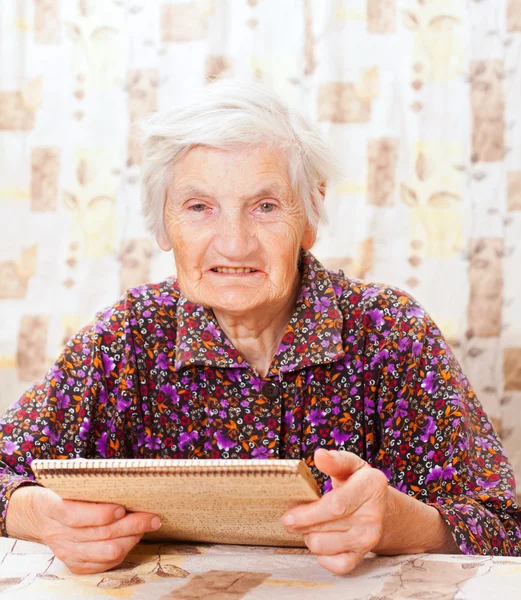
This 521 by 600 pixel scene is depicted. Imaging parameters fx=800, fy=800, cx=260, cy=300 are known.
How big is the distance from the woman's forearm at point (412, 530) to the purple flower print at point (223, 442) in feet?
1.25

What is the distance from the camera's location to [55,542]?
1010mm

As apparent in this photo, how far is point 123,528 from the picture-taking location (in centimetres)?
97

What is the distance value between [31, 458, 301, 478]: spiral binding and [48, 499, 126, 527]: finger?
12cm

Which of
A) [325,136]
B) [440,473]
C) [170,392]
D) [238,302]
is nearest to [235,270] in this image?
[238,302]

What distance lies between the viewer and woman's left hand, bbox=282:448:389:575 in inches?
36.0

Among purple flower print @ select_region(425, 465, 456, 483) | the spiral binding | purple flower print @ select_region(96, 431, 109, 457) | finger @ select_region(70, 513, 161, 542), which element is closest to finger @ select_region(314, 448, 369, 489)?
the spiral binding

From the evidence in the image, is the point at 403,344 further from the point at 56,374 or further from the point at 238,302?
the point at 56,374

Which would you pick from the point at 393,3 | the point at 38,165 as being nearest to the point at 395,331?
the point at 393,3

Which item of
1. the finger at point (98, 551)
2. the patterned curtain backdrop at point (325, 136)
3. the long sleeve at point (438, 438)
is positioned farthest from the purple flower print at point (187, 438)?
the patterned curtain backdrop at point (325, 136)

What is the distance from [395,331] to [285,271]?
0.76 feet

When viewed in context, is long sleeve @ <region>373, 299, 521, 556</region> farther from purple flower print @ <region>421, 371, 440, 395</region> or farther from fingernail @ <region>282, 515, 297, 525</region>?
fingernail @ <region>282, 515, 297, 525</region>

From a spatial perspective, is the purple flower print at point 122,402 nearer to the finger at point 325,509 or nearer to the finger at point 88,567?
the finger at point 88,567

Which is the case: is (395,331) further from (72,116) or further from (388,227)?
(72,116)

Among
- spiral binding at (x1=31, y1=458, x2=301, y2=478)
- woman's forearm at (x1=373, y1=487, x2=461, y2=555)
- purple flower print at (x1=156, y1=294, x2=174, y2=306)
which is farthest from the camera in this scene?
purple flower print at (x1=156, y1=294, x2=174, y2=306)
